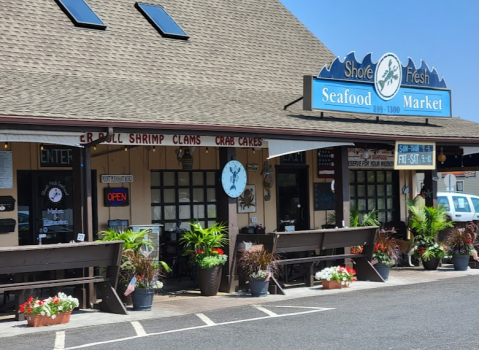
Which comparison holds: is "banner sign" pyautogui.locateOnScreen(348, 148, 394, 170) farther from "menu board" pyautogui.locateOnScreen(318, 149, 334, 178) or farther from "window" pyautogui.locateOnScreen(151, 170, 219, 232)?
"window" pyautogui.locateOnScreen(151, 170, 219, 232)

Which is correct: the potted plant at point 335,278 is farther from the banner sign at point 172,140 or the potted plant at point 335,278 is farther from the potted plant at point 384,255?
the banner sign at point 172,140

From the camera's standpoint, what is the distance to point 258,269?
44.7 ft

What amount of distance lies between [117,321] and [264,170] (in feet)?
23.0

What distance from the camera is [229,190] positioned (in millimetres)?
14281

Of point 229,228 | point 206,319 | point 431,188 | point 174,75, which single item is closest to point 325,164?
point 431,188

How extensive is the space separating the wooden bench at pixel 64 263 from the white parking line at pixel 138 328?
2.75ft

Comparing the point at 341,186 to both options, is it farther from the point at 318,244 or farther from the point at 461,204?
the point at 461,204

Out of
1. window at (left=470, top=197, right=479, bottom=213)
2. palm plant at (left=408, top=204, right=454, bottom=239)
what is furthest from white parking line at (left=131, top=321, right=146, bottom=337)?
window at (left=470, top=197, right=479, bottom=213)

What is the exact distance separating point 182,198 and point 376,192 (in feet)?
19.3

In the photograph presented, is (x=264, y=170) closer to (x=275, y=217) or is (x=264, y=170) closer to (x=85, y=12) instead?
(x=275, y=217)

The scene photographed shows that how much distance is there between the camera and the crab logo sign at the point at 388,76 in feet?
57.5

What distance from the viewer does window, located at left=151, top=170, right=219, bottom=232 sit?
16266mm

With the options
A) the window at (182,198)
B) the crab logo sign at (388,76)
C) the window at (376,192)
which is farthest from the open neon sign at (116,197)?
the window at (376,192)

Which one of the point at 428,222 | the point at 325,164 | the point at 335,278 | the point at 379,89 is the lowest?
the point at 335,278
